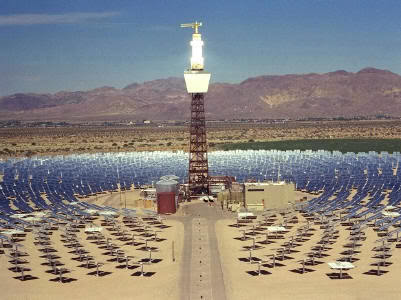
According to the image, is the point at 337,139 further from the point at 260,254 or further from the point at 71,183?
the point at 260,254

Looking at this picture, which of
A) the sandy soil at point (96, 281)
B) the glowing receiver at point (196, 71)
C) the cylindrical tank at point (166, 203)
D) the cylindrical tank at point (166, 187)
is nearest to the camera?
the sandy soil at point (96, 281)

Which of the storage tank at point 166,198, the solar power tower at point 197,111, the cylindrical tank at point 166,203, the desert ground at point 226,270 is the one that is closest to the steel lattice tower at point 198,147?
the solar power tower at point 197,111

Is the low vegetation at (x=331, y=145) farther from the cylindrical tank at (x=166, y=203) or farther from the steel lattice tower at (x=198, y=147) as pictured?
the cylindrical tank at (x=166, y=203)

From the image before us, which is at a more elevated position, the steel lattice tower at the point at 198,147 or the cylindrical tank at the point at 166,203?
the steel lattice tower at the point at 198,147

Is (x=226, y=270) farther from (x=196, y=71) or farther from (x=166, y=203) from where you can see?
(x=196, y=71)

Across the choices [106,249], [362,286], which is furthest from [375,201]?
[106,249]

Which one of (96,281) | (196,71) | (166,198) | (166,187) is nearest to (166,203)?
(166,198)
